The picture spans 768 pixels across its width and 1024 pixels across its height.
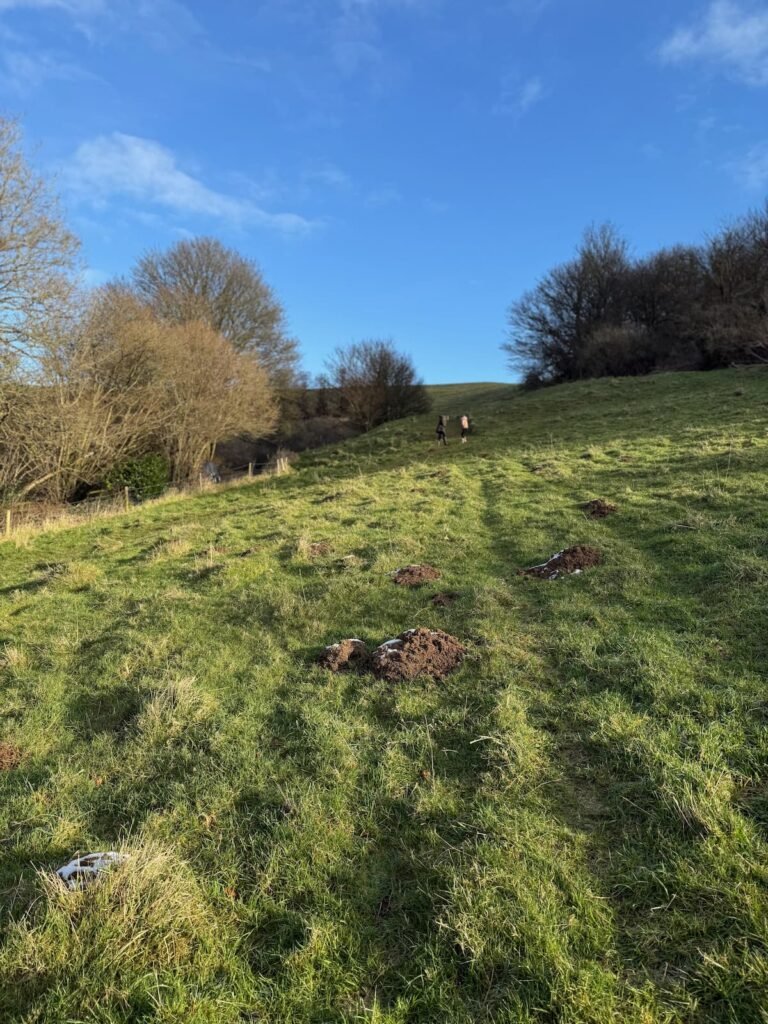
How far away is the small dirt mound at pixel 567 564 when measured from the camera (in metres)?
7.29

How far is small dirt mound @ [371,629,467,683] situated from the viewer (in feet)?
16.5

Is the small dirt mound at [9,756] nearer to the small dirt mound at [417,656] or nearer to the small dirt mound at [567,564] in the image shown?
the small dirt mound at [417,656]

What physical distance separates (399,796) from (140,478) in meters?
25.0

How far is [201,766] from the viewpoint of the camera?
13.2 ft

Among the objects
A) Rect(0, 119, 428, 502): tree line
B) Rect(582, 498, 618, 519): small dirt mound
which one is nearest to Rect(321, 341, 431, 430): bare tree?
Rect(0, 119, 428, 502): tree line

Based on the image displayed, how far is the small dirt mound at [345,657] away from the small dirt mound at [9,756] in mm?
2531

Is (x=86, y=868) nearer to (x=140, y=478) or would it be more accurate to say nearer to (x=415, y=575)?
(x=415, y=575)

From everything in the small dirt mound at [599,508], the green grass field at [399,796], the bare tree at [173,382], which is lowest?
the green grass field at [399,796]

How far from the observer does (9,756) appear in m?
4.35

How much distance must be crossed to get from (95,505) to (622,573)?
Answer: 1938 cm

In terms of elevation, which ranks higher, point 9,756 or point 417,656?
point 417,656

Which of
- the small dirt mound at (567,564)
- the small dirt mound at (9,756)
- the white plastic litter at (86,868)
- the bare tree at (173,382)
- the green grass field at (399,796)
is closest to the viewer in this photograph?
the green grass field at (399,796)

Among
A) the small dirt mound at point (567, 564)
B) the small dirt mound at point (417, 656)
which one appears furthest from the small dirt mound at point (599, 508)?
the small dirt mound at point (417, 656)

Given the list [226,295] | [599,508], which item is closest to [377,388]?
[226,295]
